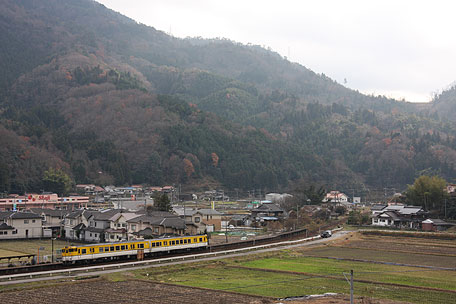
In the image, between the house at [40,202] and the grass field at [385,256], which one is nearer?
the grass field at [385,256]

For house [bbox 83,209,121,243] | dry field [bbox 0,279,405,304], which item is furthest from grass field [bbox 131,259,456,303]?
house [bbox 83,209,121,243]

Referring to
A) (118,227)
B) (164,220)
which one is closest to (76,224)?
(118,227)

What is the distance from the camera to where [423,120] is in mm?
171500

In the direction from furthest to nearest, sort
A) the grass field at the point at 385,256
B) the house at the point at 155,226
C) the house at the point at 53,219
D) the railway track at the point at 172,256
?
the house at the point at 53,219, the house at the point at 155,226, the grass field at the point at 385,256, the railway track at the point at 172,256

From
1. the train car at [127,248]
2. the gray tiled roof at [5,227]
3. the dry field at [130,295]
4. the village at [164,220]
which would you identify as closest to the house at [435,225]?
the village at [164,220]

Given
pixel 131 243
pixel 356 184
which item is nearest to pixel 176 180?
pixel 356 184

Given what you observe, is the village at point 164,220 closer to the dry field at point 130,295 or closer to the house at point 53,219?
the house at point 53,219

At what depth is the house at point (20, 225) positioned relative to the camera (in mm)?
45638

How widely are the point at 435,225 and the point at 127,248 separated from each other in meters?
32.5

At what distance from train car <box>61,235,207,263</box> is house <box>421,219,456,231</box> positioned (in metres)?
26.0

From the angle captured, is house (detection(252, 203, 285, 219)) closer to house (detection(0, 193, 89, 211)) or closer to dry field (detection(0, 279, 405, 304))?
house (detection(0, 193, 89, 211))

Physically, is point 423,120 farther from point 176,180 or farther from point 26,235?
point 26,235

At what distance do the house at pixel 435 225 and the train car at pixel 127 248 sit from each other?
2601cm

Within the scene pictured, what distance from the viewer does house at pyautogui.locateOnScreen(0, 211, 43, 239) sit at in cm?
4564
